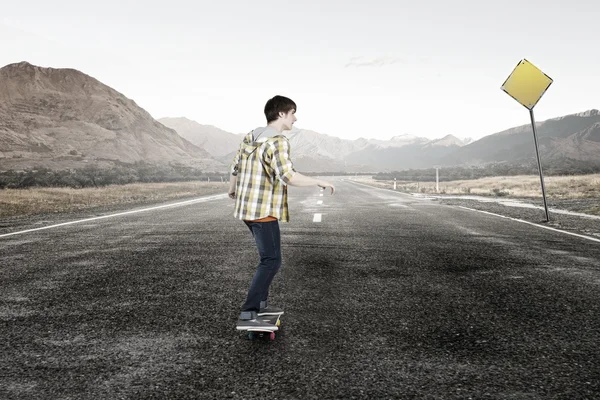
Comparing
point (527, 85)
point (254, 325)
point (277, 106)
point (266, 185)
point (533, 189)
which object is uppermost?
point (527, 85)

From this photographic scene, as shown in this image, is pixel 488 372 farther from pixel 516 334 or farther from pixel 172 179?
pixel 172 179

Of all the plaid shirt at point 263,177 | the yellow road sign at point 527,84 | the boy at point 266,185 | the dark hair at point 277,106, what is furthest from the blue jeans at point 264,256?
the yellow road sign at point 527,84

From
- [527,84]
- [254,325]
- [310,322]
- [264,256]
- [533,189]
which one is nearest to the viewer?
[254,325]

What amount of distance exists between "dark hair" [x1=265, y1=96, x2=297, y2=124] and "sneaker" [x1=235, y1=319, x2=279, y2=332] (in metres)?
1.43

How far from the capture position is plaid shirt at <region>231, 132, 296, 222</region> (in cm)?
349

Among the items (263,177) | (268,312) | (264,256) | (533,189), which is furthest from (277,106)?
(533,189)

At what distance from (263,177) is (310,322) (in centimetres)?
118

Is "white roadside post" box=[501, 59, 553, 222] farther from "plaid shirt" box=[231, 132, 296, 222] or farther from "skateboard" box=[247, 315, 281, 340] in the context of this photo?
"skateboard" box=[247, 315, 281, 340]

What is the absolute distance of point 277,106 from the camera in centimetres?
371

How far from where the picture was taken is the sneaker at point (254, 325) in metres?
3.41

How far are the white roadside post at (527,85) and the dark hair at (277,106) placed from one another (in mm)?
10064

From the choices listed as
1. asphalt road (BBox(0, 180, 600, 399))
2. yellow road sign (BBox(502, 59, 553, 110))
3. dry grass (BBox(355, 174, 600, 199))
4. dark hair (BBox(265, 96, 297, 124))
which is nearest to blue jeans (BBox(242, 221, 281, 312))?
asphalt road (BBox(0, 180, 600, 399))

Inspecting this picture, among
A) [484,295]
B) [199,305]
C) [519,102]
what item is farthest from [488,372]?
[519,102]

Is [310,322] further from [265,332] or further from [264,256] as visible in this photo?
[264,256]
